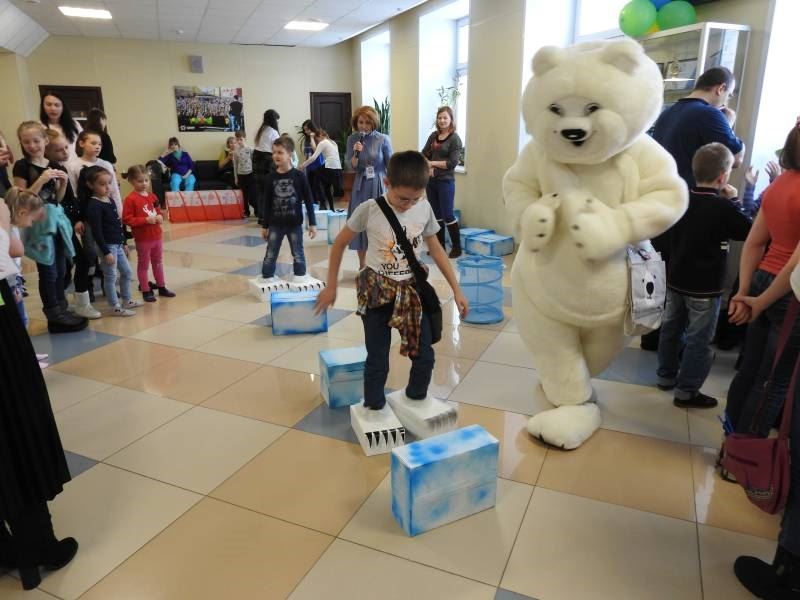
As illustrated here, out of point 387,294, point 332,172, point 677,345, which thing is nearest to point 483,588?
point 387,294

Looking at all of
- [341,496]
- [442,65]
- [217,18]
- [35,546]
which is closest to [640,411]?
[341,496]

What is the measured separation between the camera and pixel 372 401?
7.80ft

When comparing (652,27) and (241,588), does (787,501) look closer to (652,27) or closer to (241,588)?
(241,588)

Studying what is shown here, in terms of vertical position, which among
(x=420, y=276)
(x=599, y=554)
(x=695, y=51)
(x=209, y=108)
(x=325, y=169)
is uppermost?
(x=209, y=108)

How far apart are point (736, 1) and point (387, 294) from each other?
12.1ft

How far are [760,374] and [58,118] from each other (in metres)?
4.93

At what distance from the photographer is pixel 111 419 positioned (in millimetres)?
2656

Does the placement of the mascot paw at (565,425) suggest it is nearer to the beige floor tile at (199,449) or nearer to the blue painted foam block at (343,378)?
the blue painted foam block at (343,378)

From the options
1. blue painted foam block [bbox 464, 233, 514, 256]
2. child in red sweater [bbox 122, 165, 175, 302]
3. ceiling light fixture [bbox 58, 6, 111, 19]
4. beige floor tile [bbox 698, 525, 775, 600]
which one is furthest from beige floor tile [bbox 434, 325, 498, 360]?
ceiling light fixture [bbox 58, 6, 111, 19]

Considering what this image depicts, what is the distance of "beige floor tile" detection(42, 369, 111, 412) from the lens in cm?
285

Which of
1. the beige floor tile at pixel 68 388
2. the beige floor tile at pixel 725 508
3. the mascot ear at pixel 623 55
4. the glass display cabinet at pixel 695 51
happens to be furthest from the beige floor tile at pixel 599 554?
the glass display cabinet at pixel 695 51

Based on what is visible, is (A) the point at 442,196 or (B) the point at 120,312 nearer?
(B) the point at 120,312

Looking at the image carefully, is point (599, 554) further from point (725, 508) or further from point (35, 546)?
point (35, 546)

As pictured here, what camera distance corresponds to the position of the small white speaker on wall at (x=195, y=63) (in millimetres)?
10586
